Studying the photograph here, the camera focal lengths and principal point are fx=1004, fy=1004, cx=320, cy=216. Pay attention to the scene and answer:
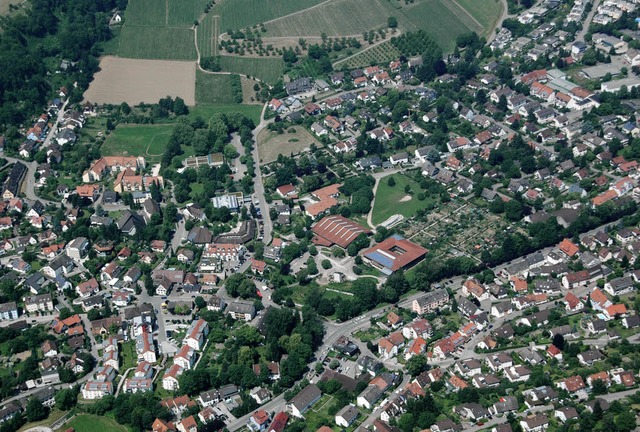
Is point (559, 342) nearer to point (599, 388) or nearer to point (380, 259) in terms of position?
point (599, 388)

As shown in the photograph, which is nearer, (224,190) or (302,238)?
(302,238)

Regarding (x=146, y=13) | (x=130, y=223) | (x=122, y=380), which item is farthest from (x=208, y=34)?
(x=122, y=380)

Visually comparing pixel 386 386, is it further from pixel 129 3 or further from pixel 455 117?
pixel 129 3

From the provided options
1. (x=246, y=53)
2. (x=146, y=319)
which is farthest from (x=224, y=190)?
(x=246, y=53)

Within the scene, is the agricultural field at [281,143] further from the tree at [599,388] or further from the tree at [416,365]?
the tree at [599,388]

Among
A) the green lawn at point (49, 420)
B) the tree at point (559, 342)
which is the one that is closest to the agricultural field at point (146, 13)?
the green lawn at point (49, 420)
